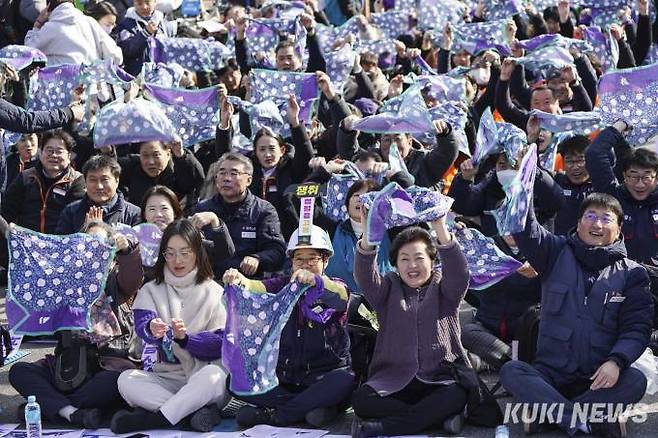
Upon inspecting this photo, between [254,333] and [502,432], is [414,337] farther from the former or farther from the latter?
[254,333]

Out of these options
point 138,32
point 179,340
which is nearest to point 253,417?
point 179,340

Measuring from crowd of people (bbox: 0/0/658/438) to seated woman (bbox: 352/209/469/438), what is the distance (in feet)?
0.04

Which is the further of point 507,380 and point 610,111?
point 610,111

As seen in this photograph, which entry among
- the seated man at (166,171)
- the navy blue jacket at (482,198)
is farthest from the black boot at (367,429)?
the seated man at (166,171)

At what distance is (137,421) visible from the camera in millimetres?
7000

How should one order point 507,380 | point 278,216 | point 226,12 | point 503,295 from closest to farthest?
1. point 507,380
2. point 503,295
3. point 278,216
4. point 226,12

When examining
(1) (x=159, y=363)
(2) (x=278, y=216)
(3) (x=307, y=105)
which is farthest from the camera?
(3) (x=307, y=105)

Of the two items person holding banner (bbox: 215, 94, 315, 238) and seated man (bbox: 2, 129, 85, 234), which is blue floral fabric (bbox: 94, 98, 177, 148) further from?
person holding banner (bbox: 215, 94, 315, 238)

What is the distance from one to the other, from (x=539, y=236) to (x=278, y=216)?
2565mm

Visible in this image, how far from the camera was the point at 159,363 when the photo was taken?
286 inches

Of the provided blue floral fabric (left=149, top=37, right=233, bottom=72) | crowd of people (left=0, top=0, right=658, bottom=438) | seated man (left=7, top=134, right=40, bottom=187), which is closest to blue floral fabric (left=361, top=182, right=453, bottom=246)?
crowd of people (left=0, top=0, right=658, bottom=438)

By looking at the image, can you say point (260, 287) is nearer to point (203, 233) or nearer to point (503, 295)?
point (203, 233)

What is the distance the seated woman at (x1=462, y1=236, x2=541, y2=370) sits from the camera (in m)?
7.60

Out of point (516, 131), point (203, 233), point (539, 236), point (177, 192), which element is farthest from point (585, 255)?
point (177, 192)
